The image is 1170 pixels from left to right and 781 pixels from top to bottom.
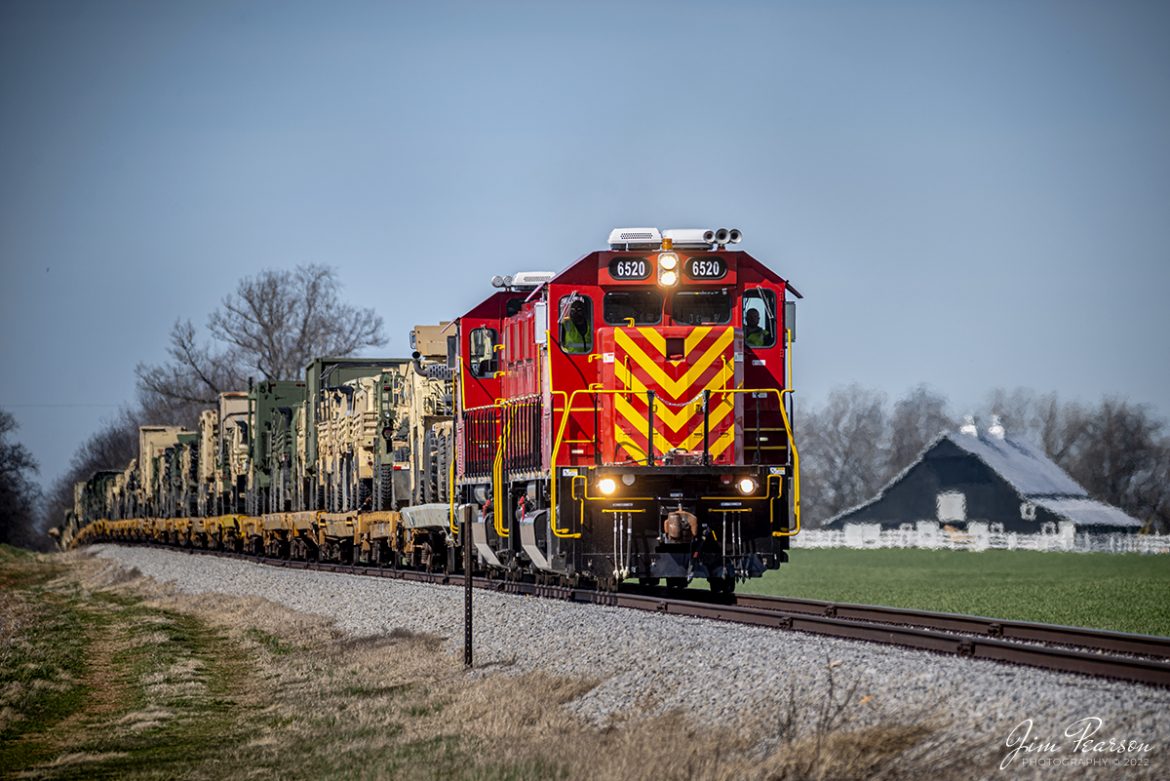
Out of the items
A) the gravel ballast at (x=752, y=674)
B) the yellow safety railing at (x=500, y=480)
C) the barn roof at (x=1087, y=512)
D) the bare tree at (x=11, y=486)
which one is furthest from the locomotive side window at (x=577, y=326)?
the bare tree at (x=11, y=486)

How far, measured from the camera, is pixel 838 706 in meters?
8.89

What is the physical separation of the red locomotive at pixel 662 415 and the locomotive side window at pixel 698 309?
14 millimetres

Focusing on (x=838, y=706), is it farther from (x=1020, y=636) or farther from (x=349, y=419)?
(x=349, y=419)

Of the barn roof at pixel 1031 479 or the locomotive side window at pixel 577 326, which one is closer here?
the locomotive side window at pixel 577 326

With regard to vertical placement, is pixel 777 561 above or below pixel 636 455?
below

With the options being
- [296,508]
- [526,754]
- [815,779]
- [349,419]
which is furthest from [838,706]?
[296,508]

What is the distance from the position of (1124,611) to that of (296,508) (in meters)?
18.2

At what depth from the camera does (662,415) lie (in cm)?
1555

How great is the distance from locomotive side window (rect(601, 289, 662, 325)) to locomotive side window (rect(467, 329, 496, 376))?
3.86m

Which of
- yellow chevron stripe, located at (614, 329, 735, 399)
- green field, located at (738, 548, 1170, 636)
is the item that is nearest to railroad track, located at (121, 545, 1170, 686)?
yellow chevron stripe, located at (614, 329, 735, 399)

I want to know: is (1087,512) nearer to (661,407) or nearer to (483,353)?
(483,353)

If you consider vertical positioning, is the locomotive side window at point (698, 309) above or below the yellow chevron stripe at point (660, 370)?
above

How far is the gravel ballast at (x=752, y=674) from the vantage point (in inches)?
319

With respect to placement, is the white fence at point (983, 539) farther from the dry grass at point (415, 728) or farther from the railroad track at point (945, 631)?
the dry grass at point (415, 728)
